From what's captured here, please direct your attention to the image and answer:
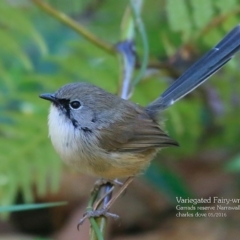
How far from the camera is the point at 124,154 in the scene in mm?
3062

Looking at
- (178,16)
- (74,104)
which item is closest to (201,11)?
(178,16)

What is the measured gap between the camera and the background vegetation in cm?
382

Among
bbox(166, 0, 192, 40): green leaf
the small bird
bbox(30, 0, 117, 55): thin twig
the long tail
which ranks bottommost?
the small bird

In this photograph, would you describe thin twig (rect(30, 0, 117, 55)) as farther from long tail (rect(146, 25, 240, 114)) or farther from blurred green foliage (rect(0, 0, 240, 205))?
long tail (rect(146, 25, 240, 114))

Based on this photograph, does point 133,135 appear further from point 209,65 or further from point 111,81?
point 111,81

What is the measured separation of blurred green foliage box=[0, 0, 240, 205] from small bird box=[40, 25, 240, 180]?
1.67 feet

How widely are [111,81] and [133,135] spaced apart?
0.95m

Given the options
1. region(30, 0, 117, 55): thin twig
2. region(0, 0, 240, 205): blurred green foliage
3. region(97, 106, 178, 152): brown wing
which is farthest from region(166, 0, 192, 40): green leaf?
region(97, 106, 178, 152): brown wing

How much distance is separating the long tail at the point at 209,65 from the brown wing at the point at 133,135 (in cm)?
25

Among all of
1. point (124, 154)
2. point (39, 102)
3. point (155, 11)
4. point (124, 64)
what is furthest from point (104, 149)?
point (155, 11)

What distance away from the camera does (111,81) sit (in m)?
4.04

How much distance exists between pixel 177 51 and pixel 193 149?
107 cm

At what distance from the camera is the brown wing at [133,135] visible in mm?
3074

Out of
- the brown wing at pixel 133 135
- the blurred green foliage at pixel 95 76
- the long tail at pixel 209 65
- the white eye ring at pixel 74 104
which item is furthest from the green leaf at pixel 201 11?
the white eye ring at pixel 74 104
